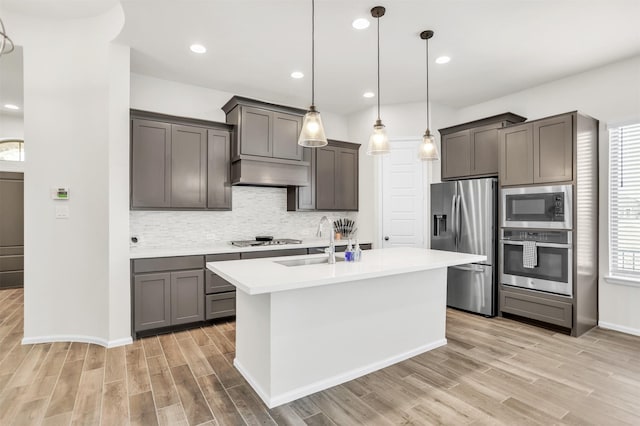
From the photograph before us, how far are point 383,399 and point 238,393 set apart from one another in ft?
3.39

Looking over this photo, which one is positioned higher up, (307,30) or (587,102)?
(307,30)

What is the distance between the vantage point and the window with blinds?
3574 mm

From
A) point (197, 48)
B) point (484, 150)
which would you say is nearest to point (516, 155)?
point (484, 150)

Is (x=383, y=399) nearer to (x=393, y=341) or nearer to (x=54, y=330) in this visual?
(x=393, y=341)

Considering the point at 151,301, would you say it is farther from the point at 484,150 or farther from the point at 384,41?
the point at 484,150

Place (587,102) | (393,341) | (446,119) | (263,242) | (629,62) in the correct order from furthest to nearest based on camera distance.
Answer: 1. (446,119)
2. (263,242)
3. (587,102)
4. (629,62)
5. (393,341)

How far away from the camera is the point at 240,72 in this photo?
156 inches

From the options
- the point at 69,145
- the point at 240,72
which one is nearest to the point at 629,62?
the point at 240,72

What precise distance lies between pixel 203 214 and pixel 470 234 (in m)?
3.48

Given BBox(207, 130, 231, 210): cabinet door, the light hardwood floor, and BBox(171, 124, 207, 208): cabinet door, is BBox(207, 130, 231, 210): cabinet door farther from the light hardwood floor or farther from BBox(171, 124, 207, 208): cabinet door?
the light hardwood floor

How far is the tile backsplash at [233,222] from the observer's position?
4.01 meters

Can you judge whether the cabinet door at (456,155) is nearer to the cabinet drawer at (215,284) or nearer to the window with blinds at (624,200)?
the window with blinds at (624,200)

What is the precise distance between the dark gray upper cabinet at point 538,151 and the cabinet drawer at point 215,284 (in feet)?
11.8

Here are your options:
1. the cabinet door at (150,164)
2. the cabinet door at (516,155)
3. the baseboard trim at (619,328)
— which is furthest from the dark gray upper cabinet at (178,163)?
the baseboard trim at (619,328)
